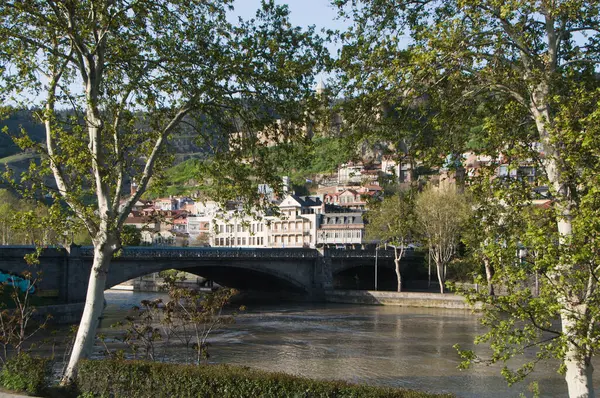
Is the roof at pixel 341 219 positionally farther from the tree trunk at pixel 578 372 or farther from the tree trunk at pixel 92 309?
the tree trunk at pixel 578 372

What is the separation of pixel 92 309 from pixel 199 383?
3342 millimetres

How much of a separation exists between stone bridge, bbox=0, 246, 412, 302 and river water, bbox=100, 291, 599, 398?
11.8 ft

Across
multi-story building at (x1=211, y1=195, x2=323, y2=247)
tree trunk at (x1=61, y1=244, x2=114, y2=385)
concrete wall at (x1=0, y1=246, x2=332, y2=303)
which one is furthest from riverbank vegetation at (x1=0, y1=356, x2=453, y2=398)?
multi-story building at (x1=211, y1=195, x2=323, y2=247)

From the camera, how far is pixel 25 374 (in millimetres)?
14227

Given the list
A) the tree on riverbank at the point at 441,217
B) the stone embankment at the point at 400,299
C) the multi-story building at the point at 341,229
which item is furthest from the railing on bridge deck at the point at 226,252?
the multi-story building at the point at 341,229

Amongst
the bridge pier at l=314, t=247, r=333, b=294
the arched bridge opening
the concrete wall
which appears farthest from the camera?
the arched bridge opening

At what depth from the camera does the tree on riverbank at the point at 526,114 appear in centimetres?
970

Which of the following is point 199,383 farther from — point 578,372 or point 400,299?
point 400,299

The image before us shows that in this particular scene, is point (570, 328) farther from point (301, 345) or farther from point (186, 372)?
point (301, 345)

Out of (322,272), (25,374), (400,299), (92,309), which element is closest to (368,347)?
(92,309)

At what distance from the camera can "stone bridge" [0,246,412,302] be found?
162ft

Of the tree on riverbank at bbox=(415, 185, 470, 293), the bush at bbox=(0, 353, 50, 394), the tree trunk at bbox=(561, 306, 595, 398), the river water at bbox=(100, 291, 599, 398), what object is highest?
the tree on riverbank at bbox=(415, 185, 470, 293)

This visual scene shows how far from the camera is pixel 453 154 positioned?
1308cm

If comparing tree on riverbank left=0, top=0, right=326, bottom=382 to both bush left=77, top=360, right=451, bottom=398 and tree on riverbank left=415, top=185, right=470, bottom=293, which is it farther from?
tree on riverbank left=415, top=185, right=470, bottom=293
